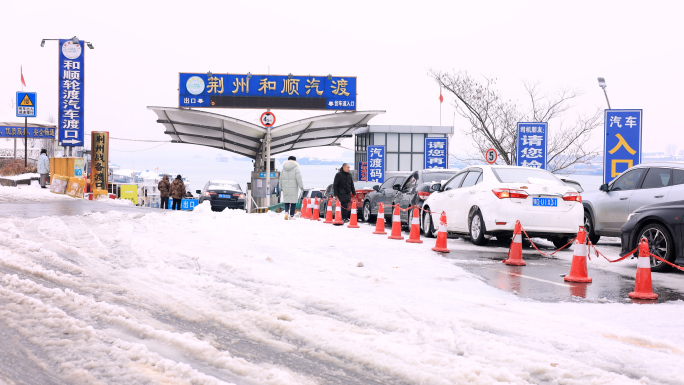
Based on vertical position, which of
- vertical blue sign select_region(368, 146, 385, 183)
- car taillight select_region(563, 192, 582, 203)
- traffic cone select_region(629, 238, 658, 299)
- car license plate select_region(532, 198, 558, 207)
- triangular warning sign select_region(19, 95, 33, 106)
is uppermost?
triangular warning sign select_region(19, 95, 33, 106)

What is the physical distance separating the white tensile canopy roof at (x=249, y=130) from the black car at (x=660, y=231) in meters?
23.3

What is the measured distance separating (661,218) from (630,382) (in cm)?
574

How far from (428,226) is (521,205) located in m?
3.08

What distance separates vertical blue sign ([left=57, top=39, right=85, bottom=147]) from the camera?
2933 centimetres

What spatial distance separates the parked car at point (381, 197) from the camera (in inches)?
678

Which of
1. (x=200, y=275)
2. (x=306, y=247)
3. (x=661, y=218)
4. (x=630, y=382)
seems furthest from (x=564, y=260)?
(x=630, y=382)

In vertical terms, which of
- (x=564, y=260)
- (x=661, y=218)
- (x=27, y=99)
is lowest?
(x=564, y=260)

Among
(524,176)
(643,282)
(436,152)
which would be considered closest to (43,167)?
(436,152)

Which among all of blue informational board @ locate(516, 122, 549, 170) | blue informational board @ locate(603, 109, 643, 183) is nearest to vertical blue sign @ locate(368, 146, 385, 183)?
blue informational board @ locate(516, 122, 549, 170)

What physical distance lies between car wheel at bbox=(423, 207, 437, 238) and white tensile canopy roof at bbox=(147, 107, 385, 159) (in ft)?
60.2

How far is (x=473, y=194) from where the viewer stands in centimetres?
1164

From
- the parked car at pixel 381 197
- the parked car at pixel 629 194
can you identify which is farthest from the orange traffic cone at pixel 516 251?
the parked car at pixel 381 197

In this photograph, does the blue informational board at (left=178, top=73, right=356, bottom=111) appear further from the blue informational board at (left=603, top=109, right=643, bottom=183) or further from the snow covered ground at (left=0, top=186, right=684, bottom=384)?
the snow covered ground at (left=0, top=186, right=684, bottom=384)

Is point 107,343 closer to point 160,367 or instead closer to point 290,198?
point 160,367
